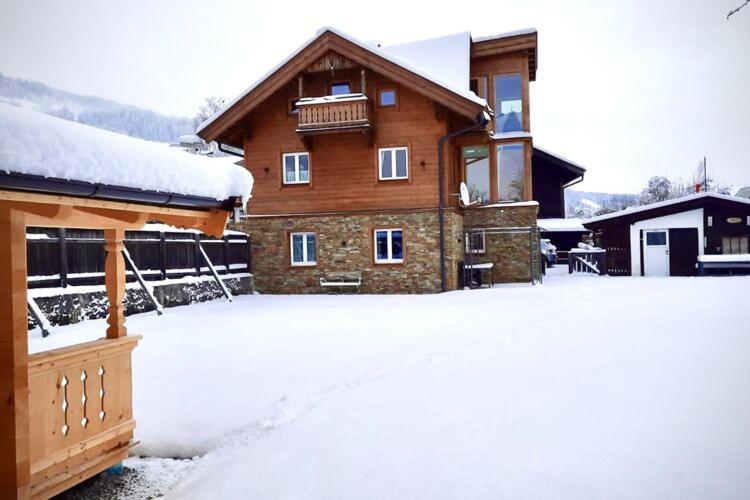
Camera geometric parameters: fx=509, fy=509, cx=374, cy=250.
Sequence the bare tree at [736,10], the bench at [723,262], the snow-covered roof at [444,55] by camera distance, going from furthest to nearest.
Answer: the bench at [723,262] < the snow-covered roof at [444,55] < the bare tree at [736,10]

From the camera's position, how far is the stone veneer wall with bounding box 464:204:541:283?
18.4 meters

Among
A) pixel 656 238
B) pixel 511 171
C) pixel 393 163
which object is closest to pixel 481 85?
pixel 511 171

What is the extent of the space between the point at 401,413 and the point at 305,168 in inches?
539

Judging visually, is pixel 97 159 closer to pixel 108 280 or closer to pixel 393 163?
pixel 108 280

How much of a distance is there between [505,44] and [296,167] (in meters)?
8.97

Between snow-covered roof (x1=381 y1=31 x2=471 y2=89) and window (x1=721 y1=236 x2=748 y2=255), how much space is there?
1226 centimetres

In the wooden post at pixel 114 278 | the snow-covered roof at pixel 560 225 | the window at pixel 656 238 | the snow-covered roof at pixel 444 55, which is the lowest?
the wooden post at pixel 114 278

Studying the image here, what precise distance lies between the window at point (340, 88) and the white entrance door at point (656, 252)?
1374 cm

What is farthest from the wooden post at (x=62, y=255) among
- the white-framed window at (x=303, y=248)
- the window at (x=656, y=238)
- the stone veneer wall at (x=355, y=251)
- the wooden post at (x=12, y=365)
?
the window at (x=656, y=238)

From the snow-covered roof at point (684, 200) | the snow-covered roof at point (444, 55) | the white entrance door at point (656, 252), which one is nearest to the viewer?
the snow-covered roof at point (444, 55)

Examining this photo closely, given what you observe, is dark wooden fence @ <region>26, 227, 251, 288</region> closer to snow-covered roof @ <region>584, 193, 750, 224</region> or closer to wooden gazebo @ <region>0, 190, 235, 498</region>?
wooden gazebo @ <region>0, 190, 235, 498</region>

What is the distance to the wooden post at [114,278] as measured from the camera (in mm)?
4199

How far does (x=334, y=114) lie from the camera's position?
15.9 m

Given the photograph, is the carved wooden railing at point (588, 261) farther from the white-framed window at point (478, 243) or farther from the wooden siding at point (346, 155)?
the wooden siding at point (346, 155)
